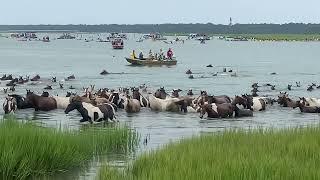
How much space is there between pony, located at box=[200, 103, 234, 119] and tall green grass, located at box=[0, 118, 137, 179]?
40.6 ft

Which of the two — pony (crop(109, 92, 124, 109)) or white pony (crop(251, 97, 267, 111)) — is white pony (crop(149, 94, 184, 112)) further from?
white pony (crop(251, 97, 267, 111))

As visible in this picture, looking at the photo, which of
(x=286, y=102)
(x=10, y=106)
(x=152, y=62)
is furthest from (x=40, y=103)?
(x=152, y=62)

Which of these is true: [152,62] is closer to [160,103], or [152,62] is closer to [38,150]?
[160,103]

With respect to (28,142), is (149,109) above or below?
below

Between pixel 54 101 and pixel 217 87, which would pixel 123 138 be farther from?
pixel 217 87

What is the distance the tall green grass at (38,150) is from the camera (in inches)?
495

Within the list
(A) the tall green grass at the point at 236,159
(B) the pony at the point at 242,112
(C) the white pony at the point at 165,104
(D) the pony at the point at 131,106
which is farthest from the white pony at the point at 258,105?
(A) the tall green grass at the point at 236,159

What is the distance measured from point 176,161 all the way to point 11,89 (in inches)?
1218

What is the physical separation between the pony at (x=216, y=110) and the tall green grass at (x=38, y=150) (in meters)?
12.4

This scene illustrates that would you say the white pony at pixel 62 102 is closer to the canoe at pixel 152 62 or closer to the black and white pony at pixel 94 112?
the black and white pony at pixel 94 112

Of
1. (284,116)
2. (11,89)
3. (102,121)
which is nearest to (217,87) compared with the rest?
(11,89)

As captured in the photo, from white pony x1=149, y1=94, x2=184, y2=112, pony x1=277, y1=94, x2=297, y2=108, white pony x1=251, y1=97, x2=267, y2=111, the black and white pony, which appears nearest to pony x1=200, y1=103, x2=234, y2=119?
white pony x1=149, y1=94, x2=184, y2=112

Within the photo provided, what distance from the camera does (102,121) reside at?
25.5 m

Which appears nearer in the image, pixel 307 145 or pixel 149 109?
pixel 307 145
